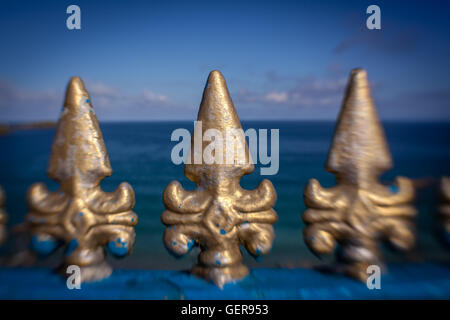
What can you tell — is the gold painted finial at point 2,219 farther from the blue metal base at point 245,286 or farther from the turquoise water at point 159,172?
the turquoise water at point 159,172

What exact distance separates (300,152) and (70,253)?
8943mm

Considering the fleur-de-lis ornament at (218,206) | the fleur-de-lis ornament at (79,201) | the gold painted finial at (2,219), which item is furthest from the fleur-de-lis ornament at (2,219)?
the fleur-de-lis ornament at (218,206)

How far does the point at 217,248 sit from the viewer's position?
5.36 feet

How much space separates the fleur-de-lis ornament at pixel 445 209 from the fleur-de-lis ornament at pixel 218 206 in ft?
2.82

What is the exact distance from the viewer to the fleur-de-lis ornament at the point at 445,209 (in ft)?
5.07

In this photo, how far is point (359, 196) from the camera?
1591mm

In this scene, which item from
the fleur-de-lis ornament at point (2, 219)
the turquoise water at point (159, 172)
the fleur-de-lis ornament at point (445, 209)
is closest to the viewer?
the fleur-de-lis ornament at point (445, 209)

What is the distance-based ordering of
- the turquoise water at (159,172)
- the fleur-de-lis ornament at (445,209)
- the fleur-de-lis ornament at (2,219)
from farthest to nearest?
the turquoise water at (159,172) < the fleur-de-lis ornament at (2,219) < the fleur-de-lis ornament at (445,209)

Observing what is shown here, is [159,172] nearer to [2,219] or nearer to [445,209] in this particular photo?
[2,219]

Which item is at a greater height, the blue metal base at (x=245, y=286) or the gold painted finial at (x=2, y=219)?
the gold painted finial at (x=2, y=219)

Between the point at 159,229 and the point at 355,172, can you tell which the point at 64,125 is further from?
the point at 159,229

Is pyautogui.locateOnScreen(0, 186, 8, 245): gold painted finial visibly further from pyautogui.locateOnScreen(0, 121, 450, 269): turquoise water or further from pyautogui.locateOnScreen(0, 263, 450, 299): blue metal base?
pyautogui.locateOnScreen(0, 121, 450, 269): turquoise water
